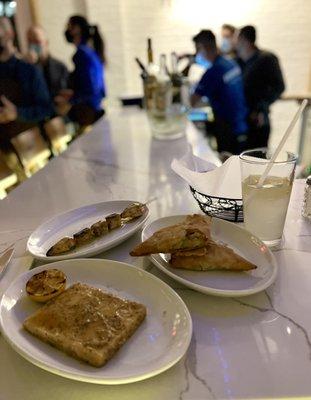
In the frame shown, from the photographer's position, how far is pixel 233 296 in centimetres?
56

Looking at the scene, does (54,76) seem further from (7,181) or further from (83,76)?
(7,181)

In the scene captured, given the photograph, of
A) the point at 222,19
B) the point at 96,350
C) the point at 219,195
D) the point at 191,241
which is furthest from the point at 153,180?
the point at 222,19

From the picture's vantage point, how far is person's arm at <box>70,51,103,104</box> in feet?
9.43

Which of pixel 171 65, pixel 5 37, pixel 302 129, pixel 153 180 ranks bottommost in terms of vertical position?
pixel 302 129

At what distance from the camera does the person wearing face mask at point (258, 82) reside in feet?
9.52

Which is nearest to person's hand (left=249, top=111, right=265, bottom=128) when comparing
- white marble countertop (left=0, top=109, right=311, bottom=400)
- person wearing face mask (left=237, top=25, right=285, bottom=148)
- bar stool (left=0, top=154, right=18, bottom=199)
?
person wearing face mask (left=237, top=25, right=285, bottom=148)

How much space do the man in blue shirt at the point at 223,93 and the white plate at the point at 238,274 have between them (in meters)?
2.04

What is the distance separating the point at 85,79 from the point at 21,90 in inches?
18.9

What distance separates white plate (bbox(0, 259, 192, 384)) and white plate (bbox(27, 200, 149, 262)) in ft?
0.22

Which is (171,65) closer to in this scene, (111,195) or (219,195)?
(111,195)

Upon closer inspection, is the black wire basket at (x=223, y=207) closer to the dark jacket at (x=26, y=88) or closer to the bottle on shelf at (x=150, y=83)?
the bottle on shelf at (x=150, y=83)

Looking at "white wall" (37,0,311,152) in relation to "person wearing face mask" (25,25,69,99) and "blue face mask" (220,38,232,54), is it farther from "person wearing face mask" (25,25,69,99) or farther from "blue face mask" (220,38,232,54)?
"person wearing face mask" (25,25,69,99)

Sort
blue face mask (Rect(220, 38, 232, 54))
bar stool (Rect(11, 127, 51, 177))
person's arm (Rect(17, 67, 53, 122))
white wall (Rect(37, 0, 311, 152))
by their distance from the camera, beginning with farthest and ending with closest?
white wall (Rect(37, 0, 311, 152)), blue face mask (Rect(220, 38, 232, 54)), person's arm (Rect(17, 67, 53, 122)), bar stool (Rect(11, 127, 51, 177))

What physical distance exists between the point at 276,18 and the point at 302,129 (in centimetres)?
131
